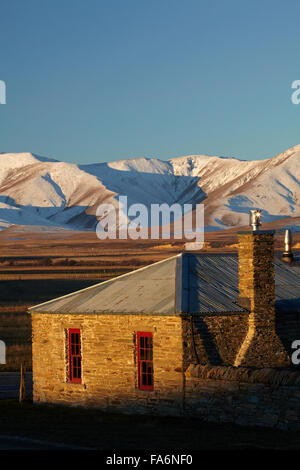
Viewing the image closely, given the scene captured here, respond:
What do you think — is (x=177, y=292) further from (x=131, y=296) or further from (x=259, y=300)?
(x=259, y=300)

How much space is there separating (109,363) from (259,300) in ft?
14.7

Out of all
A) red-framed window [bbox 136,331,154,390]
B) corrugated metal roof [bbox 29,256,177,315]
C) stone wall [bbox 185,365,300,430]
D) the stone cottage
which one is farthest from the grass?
corrugated metal roof [bbox 29,256,177,315]

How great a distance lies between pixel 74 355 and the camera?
2464cm

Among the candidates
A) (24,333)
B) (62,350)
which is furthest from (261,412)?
(24,333)

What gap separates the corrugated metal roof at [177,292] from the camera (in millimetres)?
22953

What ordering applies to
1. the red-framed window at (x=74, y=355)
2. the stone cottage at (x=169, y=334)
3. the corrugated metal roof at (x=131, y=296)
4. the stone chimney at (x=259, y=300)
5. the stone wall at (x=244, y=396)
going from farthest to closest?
the red-framed window at (x=74, y=355) → the stone chimney at (x=259, y=300) → the corrugated metal roof at (x=131, y=296) → the stone cottage at (x=169, y=334) → the stone wall at (x=244, y=396)

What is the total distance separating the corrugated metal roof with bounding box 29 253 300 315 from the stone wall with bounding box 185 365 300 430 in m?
2.09

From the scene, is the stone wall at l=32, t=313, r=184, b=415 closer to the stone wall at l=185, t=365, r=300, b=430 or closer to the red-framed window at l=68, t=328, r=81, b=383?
the red-framed window at l=68, t=328, r=81, b=383

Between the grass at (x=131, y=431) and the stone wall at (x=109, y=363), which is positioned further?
the stone wall at (x=109, y=363)

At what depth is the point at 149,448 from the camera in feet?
53.3

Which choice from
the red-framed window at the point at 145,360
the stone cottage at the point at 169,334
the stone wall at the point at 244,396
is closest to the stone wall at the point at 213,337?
the stone cottage at the point at 169,334

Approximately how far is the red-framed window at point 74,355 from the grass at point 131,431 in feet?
3.06

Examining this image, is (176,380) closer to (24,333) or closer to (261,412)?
(261,412)

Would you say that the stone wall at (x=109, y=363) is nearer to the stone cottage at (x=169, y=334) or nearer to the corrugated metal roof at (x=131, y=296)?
the stone cottage at (x=169, y=334)
